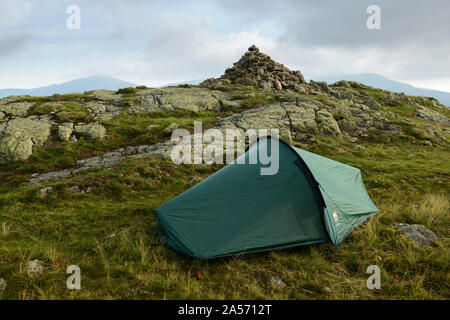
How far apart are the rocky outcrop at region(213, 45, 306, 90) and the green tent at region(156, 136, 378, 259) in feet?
103

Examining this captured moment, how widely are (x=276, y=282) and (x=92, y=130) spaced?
17019mm

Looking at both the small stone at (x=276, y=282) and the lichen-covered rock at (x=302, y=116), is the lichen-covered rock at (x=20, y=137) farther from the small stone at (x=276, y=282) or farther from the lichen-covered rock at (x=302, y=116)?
the lichen-covered rock at (x=302, y=116)

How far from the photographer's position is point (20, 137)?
1518cm

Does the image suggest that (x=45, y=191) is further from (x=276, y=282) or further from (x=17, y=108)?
(x=17, y=108)

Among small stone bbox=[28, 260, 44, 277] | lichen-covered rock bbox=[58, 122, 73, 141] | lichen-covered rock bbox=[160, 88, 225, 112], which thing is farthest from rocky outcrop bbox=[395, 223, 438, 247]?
lichen-covered rock bbox=[160, 88, 225, 112]

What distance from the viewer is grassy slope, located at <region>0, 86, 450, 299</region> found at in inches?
173

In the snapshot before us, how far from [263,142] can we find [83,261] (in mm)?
5545

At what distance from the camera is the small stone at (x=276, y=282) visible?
181 inches

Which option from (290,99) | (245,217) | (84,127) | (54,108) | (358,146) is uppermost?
(290,99)

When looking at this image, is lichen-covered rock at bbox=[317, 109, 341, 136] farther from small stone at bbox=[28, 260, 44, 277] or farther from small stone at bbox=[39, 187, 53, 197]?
small stone at bbox=[28, 260, 44, 277]

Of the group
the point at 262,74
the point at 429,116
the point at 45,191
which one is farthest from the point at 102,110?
the point at 429,116

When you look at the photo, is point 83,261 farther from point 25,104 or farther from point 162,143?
point 25,104

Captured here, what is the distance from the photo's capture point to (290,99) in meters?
27.9
